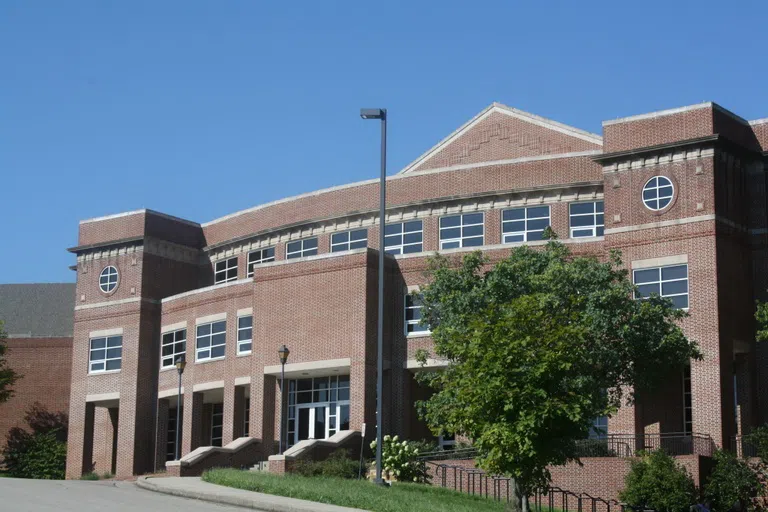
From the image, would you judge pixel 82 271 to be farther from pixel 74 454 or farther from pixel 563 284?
pixel 563 284

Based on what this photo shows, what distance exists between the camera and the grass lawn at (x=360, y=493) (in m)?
28.2

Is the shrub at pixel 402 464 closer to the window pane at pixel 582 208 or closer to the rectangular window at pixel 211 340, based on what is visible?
the window pane at pixel 582 208

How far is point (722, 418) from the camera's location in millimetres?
39094

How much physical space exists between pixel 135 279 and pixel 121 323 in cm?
197

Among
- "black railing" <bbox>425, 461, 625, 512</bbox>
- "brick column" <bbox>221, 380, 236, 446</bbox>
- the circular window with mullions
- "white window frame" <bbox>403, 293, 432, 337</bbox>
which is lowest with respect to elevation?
"black railing" <bbox>425, 461, 625, 512</bbox>

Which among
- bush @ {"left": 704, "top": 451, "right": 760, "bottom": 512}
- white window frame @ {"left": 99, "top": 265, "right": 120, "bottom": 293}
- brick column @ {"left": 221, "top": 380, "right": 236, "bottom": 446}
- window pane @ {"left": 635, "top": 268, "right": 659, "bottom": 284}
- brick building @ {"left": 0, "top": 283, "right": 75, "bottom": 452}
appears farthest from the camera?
brick building @ {"left": 0, "top": 283, "right": 75, "bottom": 452}

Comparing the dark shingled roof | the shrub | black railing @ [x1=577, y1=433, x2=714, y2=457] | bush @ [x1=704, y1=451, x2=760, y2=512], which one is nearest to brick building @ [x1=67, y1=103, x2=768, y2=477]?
black railing @ [x1=577, y1=433, x2=714, y2=457]

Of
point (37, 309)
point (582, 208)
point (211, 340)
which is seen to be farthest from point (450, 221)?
point (37, 309)

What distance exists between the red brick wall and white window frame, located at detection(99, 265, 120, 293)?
8.61 metres

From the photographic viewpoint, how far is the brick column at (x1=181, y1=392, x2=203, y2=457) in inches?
2005

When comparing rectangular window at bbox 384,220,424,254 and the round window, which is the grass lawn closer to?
rectangular window at bbox 384,220,424,254

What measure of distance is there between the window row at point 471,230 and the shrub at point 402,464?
9.78 m

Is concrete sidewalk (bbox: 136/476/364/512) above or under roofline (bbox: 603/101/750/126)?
under

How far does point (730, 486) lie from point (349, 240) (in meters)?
19.9
